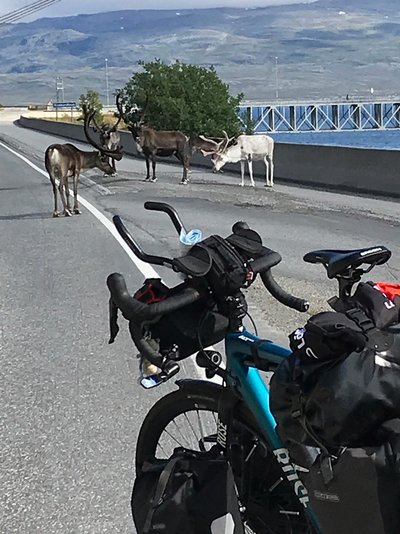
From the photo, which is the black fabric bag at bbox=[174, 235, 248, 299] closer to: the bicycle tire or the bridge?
the bicycle tire

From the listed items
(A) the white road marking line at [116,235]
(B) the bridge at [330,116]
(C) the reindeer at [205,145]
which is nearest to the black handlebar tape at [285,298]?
(A) the white road marking line at [116,235]

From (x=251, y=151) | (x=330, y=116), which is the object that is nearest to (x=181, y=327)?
(x=251, y=151)

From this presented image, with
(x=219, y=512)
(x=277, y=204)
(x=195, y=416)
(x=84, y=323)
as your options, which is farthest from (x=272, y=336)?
(x=277, y=204)

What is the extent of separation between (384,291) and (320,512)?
727 mm

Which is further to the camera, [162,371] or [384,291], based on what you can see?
[162,371]

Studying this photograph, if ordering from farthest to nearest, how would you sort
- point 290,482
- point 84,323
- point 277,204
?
point 277,204
point 84,323
point 290,482

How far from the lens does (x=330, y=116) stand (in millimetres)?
153125

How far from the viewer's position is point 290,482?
3.19m

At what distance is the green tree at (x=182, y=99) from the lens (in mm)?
61000

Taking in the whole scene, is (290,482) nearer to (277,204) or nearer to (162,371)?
(162,371)

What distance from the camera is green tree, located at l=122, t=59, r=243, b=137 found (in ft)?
200

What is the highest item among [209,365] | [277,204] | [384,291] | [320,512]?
[384,291]

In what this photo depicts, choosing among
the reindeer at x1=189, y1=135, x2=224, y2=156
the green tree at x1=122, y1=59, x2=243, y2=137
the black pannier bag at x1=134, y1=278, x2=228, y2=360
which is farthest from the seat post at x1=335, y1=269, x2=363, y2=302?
the green tree at x1=122, y1=59, x2=243, y2=137

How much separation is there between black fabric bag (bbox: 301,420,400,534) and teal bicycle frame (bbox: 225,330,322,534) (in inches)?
11.3
